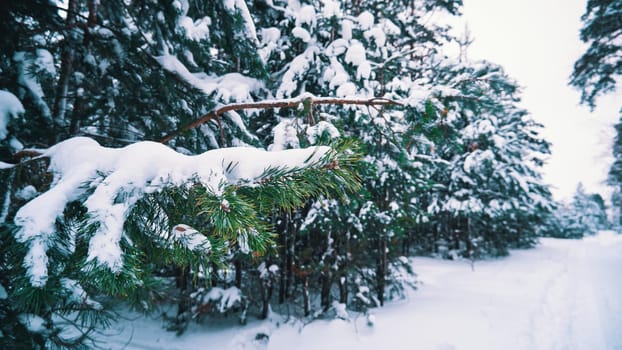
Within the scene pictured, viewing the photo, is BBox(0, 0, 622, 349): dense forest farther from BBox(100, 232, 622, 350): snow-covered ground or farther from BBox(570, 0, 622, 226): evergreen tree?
BBox(570, 0, 622, 226): evergreen tree

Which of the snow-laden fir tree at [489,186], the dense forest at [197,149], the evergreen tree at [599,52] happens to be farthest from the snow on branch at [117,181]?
the evergreen tree at [599,52]

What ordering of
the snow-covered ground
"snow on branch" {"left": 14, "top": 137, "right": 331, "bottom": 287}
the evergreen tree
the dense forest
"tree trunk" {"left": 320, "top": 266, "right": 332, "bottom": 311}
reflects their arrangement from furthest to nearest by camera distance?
the evergreen tree → "tree trunk" {"left": 320, "top": 266, "right": 332, "bottom": 311} → the snow-covered ground → the dense forest → "snow on branch" {"left": 14, "top": 137, "right": 331, "bottom": 287}

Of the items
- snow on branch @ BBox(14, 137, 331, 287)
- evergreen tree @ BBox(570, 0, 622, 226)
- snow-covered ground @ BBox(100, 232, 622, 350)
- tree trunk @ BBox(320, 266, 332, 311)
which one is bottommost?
snow-covered ground @ BBox(100, 232, 622, 350)

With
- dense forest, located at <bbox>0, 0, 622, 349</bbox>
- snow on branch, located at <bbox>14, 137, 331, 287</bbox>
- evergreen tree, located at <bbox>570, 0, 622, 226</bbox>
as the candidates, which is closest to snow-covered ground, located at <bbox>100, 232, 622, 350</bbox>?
dense forest, located at <bbox>0, 0, 622, 349</bbox>

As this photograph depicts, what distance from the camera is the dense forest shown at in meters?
0.79

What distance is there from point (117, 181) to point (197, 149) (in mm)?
2213

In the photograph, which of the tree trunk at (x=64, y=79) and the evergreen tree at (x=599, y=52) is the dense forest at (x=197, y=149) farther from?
the evergreen tree at (x=599, y=52)

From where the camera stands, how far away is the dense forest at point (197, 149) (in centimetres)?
79

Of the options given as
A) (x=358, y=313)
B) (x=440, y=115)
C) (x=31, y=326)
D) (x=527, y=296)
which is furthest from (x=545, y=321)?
(x=31, y=326)

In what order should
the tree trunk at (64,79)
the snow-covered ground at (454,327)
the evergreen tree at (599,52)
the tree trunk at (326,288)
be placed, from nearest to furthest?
the tree trunk at (64,79), the snow-covered ground at (454,327), the tree trunk at (326,288), the evergreen tree at (599,52)

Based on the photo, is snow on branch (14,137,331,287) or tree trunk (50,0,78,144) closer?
snow on branch (14,137,331,287)

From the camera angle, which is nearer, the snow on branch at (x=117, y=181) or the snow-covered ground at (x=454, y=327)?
the snow on branch at (x=117, y=181)

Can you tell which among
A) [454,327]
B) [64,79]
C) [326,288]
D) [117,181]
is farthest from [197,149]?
[454,327]

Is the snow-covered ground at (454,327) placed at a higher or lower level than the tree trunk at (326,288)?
lower
